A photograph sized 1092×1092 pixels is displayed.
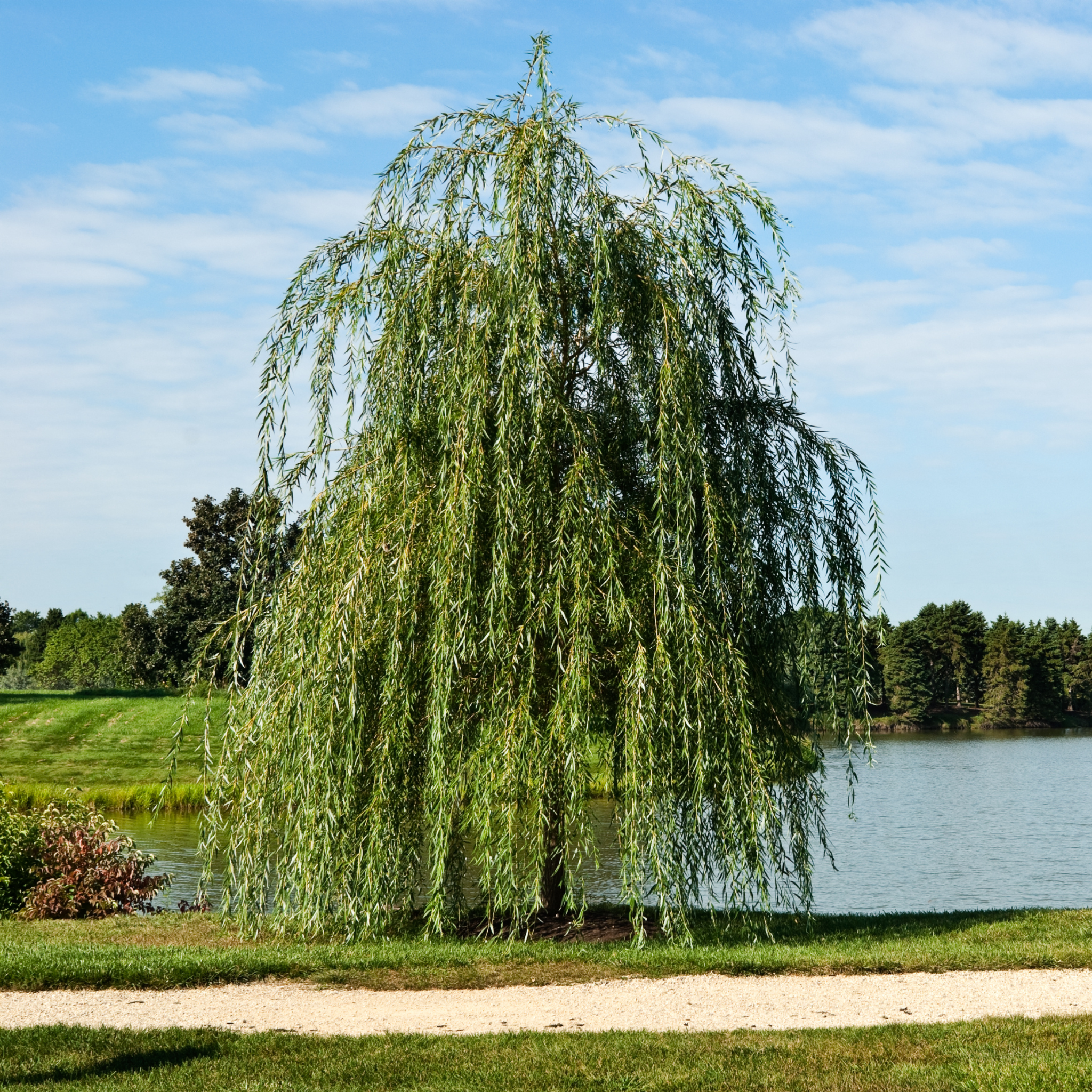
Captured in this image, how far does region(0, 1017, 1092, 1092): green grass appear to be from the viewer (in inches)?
240

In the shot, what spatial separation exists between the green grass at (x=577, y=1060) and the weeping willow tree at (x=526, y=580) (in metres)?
2.59

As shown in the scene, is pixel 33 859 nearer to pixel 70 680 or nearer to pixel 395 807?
pixel 395 807

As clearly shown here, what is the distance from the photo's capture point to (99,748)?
36.3 m

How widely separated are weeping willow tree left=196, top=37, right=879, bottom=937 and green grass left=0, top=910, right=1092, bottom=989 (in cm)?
41

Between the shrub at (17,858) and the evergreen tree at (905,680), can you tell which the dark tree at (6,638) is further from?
the evergreen tree at (905,680)

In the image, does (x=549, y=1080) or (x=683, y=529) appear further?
Result: (x=683, y=529)

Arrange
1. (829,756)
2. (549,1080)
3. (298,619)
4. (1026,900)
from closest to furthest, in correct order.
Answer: (549,1080), (298,619), (1026,900), (829,756)

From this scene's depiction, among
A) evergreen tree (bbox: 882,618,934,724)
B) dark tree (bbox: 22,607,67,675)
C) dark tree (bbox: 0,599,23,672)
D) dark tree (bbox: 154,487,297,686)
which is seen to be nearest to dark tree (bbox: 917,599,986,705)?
evergreen tree (bbox: 882,618,934,724)

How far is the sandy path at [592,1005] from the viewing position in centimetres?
753

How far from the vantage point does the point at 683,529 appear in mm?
9992

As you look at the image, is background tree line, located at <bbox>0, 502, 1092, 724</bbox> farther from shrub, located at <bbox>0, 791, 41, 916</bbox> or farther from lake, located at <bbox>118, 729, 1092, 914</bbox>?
shrub, located at <bbox>0, 791, 41, 916</bbox>

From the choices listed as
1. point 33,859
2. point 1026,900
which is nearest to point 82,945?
point 33,859

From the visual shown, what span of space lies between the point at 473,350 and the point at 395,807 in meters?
4.25

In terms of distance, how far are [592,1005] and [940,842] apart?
660 inches
